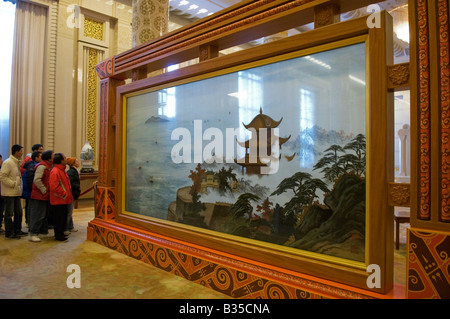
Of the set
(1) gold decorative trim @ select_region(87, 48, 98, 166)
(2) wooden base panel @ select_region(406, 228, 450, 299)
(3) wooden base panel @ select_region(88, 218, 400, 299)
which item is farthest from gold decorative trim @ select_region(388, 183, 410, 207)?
(1) gold decorative trim @ select_region(87, 48, 98, 166)

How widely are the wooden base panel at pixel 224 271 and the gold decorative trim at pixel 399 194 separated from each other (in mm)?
533

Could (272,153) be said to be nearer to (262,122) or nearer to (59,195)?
(262,122)

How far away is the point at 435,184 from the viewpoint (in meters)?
1.66

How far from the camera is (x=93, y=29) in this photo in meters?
8.23

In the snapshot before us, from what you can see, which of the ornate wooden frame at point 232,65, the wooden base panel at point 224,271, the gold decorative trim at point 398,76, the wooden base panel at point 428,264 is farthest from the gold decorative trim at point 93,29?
the wooden base panel at point 428,264

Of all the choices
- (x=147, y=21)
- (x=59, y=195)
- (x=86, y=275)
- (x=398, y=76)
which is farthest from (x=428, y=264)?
(x=147, y=21)

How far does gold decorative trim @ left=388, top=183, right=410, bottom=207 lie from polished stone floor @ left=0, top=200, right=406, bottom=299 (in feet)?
4.49

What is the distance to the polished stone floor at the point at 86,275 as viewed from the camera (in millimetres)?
2463

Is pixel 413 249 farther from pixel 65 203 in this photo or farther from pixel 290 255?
pixel 65 203

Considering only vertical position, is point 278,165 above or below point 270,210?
above

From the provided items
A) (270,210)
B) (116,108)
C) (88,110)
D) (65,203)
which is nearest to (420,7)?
(270,210)

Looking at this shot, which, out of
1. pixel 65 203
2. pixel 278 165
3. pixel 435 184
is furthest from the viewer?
pixel 65 203

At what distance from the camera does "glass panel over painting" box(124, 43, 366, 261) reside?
2.04 m

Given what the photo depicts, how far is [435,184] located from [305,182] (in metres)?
0.79
